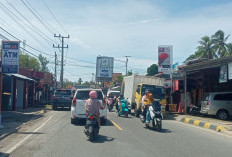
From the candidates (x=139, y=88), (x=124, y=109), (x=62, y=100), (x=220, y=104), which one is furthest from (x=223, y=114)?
(x=62, y=100)

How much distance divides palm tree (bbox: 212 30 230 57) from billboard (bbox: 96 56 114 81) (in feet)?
59.2

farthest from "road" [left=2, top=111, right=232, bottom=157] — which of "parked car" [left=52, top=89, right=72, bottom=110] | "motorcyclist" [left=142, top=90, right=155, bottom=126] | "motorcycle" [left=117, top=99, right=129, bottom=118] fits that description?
"parked car" [left=52, top=89, right=72, bottom=110]

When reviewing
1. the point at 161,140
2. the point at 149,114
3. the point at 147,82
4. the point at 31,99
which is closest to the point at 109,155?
the point at 161,140

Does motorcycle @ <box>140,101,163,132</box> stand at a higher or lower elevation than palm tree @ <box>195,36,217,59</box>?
lower

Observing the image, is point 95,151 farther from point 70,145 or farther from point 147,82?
point 147,82

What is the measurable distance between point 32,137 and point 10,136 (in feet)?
3.43

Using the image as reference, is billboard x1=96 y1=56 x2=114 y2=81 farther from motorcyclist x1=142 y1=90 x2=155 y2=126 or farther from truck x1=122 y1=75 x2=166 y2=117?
motorcyclist x1=142 y1=90 x2=155 y2=126

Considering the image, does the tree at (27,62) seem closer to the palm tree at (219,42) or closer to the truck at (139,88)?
the palm tree at (219,42)

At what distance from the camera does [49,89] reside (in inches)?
2126

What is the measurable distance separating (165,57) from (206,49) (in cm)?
2580

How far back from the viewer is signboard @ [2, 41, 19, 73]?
13327 mm

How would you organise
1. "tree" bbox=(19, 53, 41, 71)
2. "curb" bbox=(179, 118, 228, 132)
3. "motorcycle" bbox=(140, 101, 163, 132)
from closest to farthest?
"motorcycle" bbox=(140, 101, 163, 132), "curb" bbox=(179, 118, 228, 132), "tree" bbox=(19, 53, 41, 71)

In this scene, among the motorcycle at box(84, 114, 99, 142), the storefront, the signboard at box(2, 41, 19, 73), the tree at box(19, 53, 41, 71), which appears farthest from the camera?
the tree at box(19, 53, 41, 71)

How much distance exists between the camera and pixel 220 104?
1852 cm
